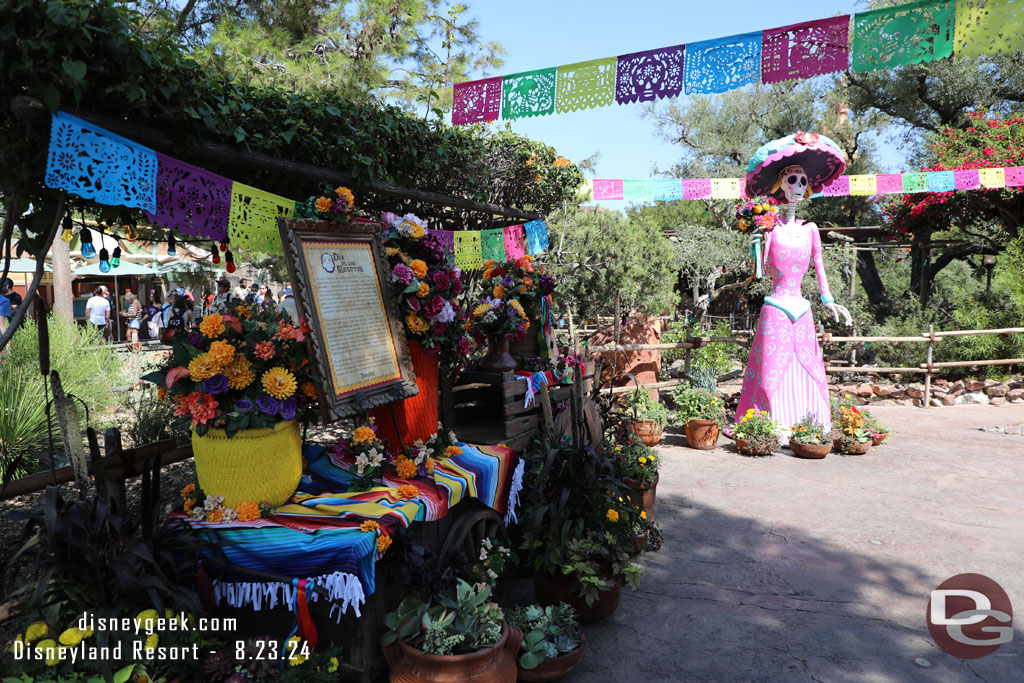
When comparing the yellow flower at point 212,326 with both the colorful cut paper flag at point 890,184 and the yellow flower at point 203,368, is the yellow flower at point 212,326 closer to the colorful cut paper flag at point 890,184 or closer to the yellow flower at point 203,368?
the yellow flower at point 203,368

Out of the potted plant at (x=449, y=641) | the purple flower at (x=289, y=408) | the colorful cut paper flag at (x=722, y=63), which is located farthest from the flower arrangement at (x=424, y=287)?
the colorful cut paper flag at (x=722, y=63)

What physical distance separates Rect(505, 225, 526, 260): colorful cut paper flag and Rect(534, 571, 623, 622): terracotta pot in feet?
8.93

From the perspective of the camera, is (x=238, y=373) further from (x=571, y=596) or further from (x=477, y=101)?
(x=477, y=101)

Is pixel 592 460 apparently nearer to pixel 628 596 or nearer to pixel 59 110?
pixel 628 596

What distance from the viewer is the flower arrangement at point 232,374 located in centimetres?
229

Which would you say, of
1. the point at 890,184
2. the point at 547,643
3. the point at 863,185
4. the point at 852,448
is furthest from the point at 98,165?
the point at 890,184

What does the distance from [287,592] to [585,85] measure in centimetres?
479

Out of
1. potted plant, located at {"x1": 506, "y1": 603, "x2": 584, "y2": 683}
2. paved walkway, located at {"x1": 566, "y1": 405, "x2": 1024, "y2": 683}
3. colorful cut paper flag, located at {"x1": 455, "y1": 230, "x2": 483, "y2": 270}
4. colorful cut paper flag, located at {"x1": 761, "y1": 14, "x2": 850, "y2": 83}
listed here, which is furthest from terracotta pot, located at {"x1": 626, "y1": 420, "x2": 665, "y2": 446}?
potted plant, located at {"x1": 506, "y1": 603, "x2": 584, "y2": 683}

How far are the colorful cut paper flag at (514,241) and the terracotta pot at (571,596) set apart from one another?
272 cm

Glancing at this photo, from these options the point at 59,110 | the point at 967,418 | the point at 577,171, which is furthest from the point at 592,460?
the point at 967,418

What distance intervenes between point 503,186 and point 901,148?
15127 millimetres

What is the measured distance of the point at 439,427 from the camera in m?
3.39

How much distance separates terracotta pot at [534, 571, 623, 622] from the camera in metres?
3.19

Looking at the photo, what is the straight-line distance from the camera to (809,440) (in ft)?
21.5
